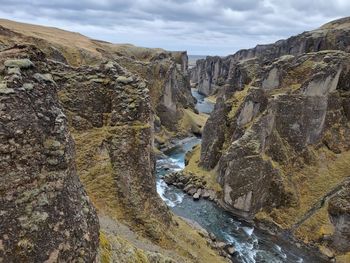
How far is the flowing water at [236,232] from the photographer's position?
170 ft

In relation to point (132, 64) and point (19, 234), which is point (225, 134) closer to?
point (132, 64)

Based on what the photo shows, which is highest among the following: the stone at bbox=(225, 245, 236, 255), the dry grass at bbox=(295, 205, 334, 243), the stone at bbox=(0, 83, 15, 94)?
the stone at bbox=(0, 83, 15, 94)

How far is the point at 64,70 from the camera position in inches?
1428

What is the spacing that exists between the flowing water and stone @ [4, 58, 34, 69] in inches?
1643

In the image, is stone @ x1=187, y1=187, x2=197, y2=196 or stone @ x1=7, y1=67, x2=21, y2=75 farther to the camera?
stone @ x1=187, y1=187, x2=197, y2=196

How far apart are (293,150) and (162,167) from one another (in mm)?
30650

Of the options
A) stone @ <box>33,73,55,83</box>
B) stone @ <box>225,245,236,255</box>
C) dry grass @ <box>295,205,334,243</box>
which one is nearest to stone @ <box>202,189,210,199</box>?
dry grass @ <box>295,205,334,243</box>

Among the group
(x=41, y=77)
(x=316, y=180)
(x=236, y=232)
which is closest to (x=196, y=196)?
(x=236, y=232)

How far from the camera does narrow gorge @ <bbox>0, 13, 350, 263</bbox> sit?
1505cm

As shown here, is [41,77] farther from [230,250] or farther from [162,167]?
[162,167]

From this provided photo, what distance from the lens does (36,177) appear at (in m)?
15.2

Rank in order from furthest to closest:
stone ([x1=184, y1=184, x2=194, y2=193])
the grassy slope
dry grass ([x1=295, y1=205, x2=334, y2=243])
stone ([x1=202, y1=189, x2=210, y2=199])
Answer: stone ([x1=184, y1=184, x2=194, y2=193]), stone ([x1=202, y1=189, x2=210, y2=199]), dry grass ([x1=295, y1=205, x2=334, y2=243]), the grassy slope

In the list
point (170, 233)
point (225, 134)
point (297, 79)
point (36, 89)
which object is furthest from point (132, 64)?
point (36, 89)

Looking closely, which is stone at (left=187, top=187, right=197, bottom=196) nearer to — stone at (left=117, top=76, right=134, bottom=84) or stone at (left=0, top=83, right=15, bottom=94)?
stone at (left=117, top=76, right=134, bottom=84)
